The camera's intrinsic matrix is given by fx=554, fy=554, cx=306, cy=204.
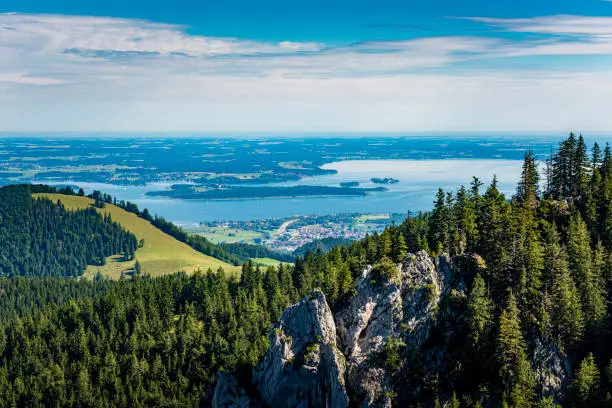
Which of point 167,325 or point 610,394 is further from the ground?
point 610,394

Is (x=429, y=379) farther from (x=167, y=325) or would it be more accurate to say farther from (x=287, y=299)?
(x=167, y=325)

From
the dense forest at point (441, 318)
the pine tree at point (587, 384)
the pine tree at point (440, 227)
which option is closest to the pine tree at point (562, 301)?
the dense forest at point (441, 318)

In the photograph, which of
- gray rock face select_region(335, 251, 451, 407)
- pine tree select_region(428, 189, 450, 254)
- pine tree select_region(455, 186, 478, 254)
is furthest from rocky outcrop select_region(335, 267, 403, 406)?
pine tree select_region(455, 186, 478, 254)

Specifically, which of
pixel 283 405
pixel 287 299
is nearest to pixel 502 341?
pixel 283 405

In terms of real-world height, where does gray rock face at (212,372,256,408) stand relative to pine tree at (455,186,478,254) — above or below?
below

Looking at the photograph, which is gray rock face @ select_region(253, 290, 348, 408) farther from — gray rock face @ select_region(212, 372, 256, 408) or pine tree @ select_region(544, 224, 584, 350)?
pine tree @ select_region(544, 224, 584, 350)

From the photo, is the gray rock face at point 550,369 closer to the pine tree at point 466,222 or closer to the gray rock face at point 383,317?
the gray rock face at point 383,317
